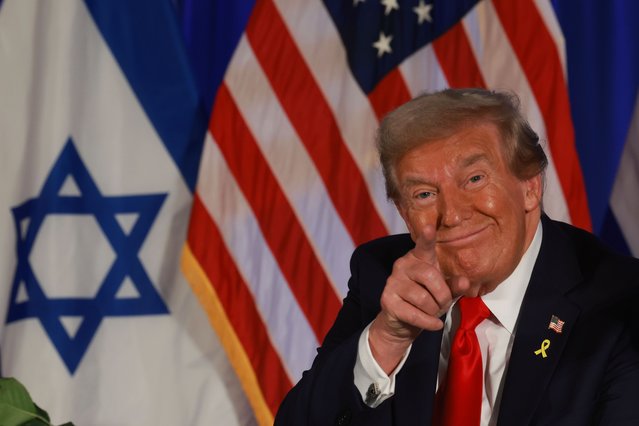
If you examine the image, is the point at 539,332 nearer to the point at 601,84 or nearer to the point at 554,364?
the point at 554,364

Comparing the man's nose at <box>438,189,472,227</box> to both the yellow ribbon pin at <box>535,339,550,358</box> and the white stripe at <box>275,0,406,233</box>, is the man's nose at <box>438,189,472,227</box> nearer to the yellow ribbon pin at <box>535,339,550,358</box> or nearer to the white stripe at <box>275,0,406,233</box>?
the yellow ribbon pin at <box>535,339,550,358</box>

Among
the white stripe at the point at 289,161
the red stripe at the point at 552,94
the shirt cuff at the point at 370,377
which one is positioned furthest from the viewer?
the white stripe at the point at 289,161

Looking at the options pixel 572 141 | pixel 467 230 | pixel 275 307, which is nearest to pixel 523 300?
pixel 467 230

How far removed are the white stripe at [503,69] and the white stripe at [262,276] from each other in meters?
0.96

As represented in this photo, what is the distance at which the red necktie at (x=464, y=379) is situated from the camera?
1.93 metres

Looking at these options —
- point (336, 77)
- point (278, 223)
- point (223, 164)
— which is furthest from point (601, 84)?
point (223, 164)

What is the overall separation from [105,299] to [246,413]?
67 cm

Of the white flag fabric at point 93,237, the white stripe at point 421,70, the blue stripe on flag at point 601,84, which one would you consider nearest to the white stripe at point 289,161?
the white flag fabric at point 93,237

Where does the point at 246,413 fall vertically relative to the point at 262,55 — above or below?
below

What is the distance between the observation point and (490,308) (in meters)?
2.02

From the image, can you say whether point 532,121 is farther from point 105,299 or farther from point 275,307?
point 105,299

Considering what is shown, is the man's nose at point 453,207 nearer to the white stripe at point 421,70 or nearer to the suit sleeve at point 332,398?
the suit sleeve at point 332,398

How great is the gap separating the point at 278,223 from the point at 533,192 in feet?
5.67

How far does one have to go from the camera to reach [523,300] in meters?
1.96
